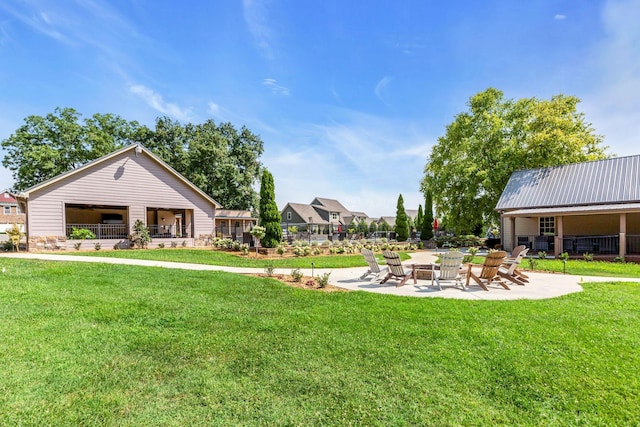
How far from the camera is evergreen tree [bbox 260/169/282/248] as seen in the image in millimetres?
16266

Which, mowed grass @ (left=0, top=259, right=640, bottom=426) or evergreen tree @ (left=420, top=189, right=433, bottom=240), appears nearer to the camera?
mowed grass @ (left=0, top=259, right=640, bottom=426)

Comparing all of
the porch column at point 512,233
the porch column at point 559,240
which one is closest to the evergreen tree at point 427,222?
the porch column at point 512,233

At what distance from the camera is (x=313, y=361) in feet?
11.7

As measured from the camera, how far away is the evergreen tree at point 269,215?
53.4 ft

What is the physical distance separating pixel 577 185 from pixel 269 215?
18597 mm

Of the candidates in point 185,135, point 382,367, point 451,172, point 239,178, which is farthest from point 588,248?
point 185,135

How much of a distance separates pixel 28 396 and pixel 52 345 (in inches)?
49.5

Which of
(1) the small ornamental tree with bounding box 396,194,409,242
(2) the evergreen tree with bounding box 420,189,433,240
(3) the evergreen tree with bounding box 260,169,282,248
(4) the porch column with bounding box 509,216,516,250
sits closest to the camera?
(3) the evergreen tree with bounding box 260,169,282,248

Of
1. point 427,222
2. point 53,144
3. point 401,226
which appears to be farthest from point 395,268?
point 53,144

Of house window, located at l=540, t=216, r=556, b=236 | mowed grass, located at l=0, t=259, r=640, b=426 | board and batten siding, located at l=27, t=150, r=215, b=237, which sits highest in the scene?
board and batten siding, located at l=27, t=150, r=215, b=237

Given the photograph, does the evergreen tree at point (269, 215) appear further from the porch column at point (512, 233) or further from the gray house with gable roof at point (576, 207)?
the porch column at point (512, 233)

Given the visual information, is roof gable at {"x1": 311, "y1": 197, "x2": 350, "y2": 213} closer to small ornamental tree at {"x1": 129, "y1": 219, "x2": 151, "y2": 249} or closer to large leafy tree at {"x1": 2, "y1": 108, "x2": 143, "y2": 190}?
large leafy tree at {"x1": 2, "y1": 108, "x2": 143, "y2": 190}

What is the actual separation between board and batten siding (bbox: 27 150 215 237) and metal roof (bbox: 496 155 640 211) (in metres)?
20.8

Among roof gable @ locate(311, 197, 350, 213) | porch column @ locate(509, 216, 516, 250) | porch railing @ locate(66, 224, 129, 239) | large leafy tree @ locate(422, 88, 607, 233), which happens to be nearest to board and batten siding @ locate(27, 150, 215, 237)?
porch railing @ locate(66, 224, 129, 239)
